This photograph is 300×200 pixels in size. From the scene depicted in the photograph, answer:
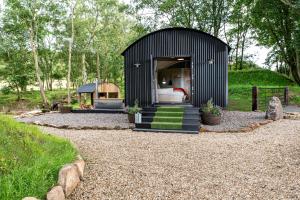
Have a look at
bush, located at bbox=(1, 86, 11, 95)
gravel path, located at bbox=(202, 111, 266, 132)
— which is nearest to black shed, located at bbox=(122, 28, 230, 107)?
gravel path, located at bbox=(202, 111, 266, 132)

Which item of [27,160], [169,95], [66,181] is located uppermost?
[169,95]

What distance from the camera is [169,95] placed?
11.9 m

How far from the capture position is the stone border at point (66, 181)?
3435 mm

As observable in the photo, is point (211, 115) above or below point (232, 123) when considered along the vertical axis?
above

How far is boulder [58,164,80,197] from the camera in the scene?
3.74m

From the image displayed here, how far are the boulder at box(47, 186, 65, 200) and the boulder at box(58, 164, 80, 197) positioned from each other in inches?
5.9

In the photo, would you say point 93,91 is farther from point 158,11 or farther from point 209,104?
point 158,11

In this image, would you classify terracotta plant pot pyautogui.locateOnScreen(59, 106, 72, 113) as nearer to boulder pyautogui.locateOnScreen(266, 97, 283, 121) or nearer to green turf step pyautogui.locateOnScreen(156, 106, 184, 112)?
green turf step pyautogui.locateOnScreen(156, 106, 184, 112)

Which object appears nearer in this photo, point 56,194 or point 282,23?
point 56,194

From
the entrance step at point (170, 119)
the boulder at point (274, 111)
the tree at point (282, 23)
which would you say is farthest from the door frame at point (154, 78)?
the tree at point (282, 23)

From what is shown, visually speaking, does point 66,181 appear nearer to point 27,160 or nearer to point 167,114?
point 27,160

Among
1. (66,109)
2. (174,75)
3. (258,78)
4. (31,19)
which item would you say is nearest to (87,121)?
(66,109)

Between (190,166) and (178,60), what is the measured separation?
814 centimetres

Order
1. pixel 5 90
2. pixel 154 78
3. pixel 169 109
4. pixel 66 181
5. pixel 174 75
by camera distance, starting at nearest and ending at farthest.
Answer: pixel 66 181 → pixel 169 109 → pixel 154 78 → pixel 174 75 → pixel 5 90
